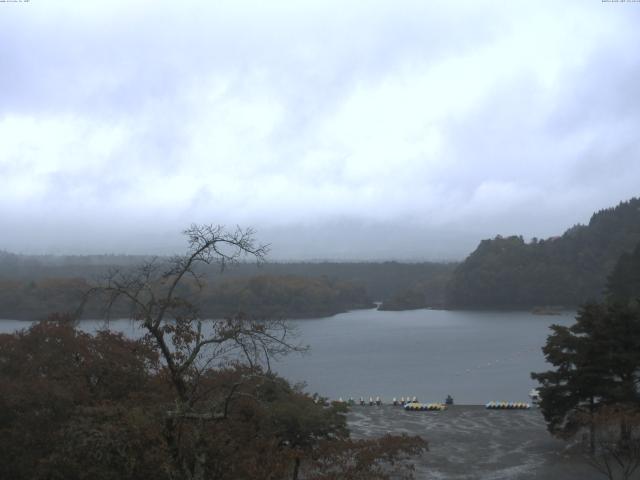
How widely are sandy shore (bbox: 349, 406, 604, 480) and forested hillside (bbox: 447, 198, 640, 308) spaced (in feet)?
151

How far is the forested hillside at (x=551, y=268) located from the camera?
64250 mm

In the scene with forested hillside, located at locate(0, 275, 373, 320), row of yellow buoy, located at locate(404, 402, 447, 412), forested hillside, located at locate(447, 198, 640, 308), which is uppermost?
forested hillside, located at locate(447, 198, 640, 308)

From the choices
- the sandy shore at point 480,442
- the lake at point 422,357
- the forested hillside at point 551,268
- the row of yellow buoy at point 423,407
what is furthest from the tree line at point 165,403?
the forested hillside at point 551,268

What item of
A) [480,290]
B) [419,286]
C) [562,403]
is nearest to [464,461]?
[562,403]

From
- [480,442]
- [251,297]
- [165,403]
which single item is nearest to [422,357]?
[480,442]

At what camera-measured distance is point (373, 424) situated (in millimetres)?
18453

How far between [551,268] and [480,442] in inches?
2114

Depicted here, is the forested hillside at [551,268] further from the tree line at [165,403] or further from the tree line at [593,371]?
the tree line at [165,403]

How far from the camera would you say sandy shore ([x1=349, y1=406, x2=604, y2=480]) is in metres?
13.0

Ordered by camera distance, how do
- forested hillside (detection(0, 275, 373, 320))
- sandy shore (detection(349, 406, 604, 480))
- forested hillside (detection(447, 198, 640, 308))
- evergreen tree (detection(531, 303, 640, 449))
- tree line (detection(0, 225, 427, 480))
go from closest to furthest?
tree line (detection(0, 225, 427, 480)) → sandy shore (detection(349, 406, 604, 480)) → evergreen tree (detection(531, 303, 640, 449)) → forested hillside (detection(0, 275, 373, 320)) → forested hillside (detection(447, 198, 640, 308))

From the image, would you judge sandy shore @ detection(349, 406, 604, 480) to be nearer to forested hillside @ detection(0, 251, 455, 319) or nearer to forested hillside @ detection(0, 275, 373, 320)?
forested hillside @ detection(0, 251, 455, 319)

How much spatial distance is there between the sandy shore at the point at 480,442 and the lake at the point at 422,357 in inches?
143

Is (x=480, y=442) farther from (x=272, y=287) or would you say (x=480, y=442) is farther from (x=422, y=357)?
(x=272, y=287)

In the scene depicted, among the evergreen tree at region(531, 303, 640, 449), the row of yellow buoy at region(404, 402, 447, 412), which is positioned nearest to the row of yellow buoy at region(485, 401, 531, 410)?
the row of yellow buoy at region(404, 402, 447, 412)
